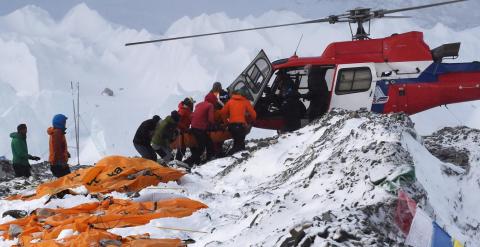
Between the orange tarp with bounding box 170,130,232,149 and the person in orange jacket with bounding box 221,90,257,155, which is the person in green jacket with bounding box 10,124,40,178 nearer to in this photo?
the orange tarp with bounding box 170,130,232,149

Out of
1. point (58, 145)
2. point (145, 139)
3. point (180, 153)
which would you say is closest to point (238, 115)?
point (180, 153)

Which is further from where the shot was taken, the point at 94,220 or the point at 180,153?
the point at 180,153

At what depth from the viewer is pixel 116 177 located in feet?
17.6

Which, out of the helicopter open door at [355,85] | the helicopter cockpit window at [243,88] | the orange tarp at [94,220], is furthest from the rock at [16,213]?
the helicopter open door at [355,85]

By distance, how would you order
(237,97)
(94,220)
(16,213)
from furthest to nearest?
1. (237,97)
2. (16,213)
3. (94,220)

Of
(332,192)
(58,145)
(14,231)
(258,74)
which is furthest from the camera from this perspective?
(258,74)

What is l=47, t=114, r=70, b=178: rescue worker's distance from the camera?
6574mm

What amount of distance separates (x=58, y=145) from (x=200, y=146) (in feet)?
5.79

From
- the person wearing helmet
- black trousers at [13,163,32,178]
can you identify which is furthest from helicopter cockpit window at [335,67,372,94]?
black trousers at [13,163,32,178]

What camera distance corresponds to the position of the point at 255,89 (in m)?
7.64

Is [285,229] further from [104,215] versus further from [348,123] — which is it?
[348,123]

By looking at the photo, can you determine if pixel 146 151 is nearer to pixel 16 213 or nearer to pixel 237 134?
pixel 237 134

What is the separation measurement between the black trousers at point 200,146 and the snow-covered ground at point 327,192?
3.23ft

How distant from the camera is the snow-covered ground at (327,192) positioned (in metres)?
2.85
